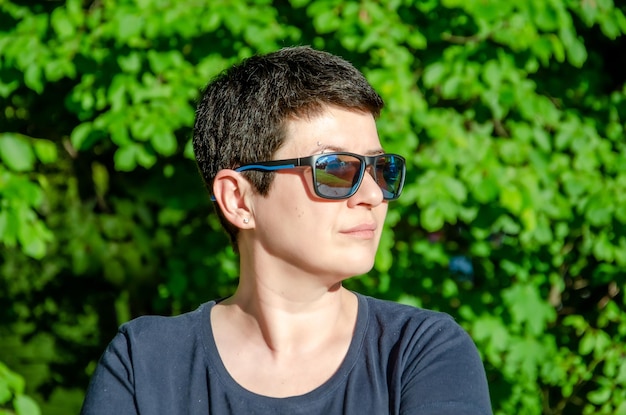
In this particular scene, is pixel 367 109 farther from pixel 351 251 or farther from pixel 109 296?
pixel 109 296

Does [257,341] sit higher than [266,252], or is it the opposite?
[266,252]

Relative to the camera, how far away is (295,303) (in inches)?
69.9

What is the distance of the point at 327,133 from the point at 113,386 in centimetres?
63

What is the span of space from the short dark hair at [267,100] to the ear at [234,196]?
22 millimetres

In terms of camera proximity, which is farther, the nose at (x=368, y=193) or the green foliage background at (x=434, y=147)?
the green foliage background at (x=434, y=147)

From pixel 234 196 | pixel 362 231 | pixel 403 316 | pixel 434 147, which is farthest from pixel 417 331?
pixel 434 147

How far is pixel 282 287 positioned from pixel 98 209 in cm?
338

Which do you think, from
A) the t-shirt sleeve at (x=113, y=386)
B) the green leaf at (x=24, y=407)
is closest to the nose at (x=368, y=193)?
the t-shirt sleeve at (x=113, y=386)

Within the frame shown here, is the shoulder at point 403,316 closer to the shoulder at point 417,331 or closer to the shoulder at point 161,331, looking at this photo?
the shoulder at point 417,331

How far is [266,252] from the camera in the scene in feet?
5.85

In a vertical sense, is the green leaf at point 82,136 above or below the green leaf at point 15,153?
above

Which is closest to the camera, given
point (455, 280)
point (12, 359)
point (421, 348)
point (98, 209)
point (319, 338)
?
point (421, 348)

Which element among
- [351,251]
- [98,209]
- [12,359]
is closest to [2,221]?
[98,209]

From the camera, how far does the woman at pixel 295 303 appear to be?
1.65 meters
